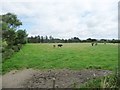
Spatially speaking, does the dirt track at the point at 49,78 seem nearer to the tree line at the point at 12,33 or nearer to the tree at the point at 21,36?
the tree line at the point at 12,33

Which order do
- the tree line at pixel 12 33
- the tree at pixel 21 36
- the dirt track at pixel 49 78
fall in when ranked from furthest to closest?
the tree at pixel 21 36, the tree line at pixel 12 33, the dirt track at pixel 49 78

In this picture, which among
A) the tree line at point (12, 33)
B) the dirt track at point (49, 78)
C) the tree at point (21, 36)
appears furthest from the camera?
the tree at point (21, 36)

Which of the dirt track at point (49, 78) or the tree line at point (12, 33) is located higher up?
the tree line at point (12, 33)

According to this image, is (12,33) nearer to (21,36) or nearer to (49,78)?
(21,36)

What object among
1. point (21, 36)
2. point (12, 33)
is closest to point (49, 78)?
point (12, 33)

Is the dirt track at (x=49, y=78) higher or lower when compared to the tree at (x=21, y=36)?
lower

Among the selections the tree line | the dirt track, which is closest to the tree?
the tree line

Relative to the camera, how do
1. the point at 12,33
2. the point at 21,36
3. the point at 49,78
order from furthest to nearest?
the point at 21,36
the point at 12,33
the point at 49,78

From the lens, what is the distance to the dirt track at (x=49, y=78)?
50.1ft

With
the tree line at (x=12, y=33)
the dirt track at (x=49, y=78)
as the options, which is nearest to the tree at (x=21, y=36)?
the tree line at (x=12, y=33)

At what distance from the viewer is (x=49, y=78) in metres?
17.2

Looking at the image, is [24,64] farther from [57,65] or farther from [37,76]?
→ [37,76]

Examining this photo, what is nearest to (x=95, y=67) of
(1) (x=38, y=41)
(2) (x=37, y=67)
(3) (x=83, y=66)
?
(3) (x=83, y=66)

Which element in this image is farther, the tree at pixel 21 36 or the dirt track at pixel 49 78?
the tree at pixel 21 36
